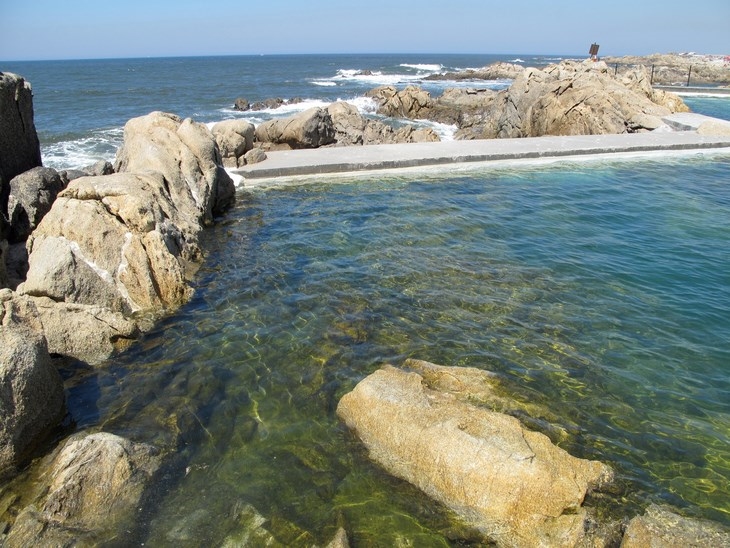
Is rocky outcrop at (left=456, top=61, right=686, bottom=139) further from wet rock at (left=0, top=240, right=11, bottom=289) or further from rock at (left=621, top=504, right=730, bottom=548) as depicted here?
wet rock at (left=0, top=240, right=11, bottom=289)

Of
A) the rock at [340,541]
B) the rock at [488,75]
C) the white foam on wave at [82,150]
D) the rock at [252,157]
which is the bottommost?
the rock at [340,541]

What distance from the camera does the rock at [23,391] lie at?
426cm

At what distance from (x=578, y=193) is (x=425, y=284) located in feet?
24.0

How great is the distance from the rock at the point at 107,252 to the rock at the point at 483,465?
4024mm

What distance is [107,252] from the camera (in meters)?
7.19

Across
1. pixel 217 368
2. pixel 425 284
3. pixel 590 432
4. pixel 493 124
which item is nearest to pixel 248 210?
pixel 425 284

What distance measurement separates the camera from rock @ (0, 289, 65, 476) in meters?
4.26

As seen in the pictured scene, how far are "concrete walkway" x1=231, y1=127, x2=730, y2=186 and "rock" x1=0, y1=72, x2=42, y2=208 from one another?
5.15 meters

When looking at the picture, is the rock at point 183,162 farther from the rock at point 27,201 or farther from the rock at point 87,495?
the rock at point 87,495

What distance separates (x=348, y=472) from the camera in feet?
14.4

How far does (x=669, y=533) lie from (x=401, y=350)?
10.9 feet

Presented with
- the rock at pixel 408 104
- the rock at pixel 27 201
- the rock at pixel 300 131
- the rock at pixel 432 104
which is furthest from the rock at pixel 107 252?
the rock at pixel 408 104

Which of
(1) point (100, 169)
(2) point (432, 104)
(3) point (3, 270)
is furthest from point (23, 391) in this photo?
(2) point (432, 104)

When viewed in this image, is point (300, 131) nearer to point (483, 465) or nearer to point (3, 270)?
point (3, 270)
